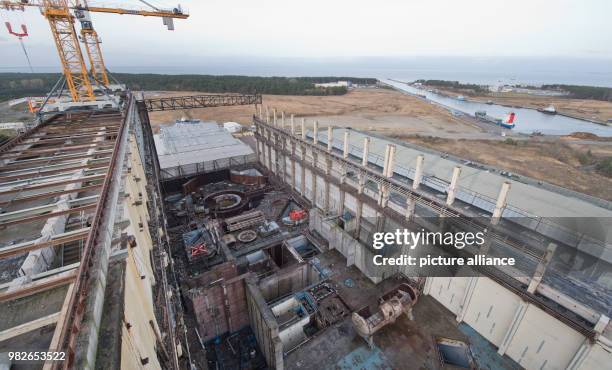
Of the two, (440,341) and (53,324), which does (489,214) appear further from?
(53,324)

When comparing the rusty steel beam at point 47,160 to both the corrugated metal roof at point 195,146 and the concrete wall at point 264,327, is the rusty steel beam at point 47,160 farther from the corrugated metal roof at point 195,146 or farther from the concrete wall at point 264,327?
the corrugated metal roof at point 195,146

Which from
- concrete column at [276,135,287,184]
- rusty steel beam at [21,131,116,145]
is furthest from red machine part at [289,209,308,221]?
rusty steel beam at [21,131,116,145]

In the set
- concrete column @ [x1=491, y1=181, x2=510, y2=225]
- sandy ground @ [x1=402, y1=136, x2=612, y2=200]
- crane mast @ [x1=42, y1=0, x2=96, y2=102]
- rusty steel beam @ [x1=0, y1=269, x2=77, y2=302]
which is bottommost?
sandy ground @ [x1=402, y1=136, x2=612, y2=200]

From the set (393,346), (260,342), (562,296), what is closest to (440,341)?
(393,346)

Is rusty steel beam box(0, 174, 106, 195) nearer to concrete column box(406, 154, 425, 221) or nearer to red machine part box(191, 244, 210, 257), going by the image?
red machine part box(191, 244, 210, 257)

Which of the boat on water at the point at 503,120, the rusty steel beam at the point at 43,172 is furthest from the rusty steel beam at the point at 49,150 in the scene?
the boat on water at the point at 503,120

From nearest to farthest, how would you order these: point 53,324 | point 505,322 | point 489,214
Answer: point 53,324 < point 505,322 < point 489,214

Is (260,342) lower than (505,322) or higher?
lower

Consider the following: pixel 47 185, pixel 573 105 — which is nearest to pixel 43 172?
pixel 47 185
